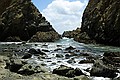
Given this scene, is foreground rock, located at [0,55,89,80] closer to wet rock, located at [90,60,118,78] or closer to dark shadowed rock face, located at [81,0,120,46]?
wet rock, located at [90,60,118,78]

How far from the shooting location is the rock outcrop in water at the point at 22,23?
98312 mm

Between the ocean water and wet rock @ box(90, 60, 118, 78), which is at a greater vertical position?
the ocean water

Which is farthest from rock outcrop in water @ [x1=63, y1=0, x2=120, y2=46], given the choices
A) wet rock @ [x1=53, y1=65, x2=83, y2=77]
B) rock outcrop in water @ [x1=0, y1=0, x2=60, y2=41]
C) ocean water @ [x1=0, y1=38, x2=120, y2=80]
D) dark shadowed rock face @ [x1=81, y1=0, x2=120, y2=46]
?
wet rock @ [x1=53, y1=65, x2=83, y2=77]

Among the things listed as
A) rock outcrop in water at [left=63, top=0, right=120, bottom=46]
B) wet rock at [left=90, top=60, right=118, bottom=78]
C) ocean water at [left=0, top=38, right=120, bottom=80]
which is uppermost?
rock outcrop in water at [left=63, top=0, right=120, bottom=46]

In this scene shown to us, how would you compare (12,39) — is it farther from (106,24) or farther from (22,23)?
(106,24)

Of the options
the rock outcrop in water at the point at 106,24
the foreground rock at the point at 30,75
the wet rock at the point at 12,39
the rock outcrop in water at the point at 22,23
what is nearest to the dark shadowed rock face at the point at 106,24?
the rock outcrop in water at the point at 106,24

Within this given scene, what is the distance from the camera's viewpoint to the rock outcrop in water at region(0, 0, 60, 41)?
98.3m

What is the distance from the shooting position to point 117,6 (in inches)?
3103

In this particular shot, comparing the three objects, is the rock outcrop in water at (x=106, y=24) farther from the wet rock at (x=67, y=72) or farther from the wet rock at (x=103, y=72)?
the wet rock at (x=67, y=72)

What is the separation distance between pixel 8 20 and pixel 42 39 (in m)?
16.0

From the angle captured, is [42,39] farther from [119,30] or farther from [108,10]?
[119,30]

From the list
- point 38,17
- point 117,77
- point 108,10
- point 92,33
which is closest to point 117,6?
point 108,10

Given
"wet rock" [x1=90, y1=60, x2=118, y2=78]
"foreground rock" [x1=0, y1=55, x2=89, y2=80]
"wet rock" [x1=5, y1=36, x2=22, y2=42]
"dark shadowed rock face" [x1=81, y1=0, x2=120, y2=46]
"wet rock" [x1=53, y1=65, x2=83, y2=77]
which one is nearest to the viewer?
"foreground rock" [x1=0, y1=55, x2=89, y2=80]

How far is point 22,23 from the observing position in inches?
3971
